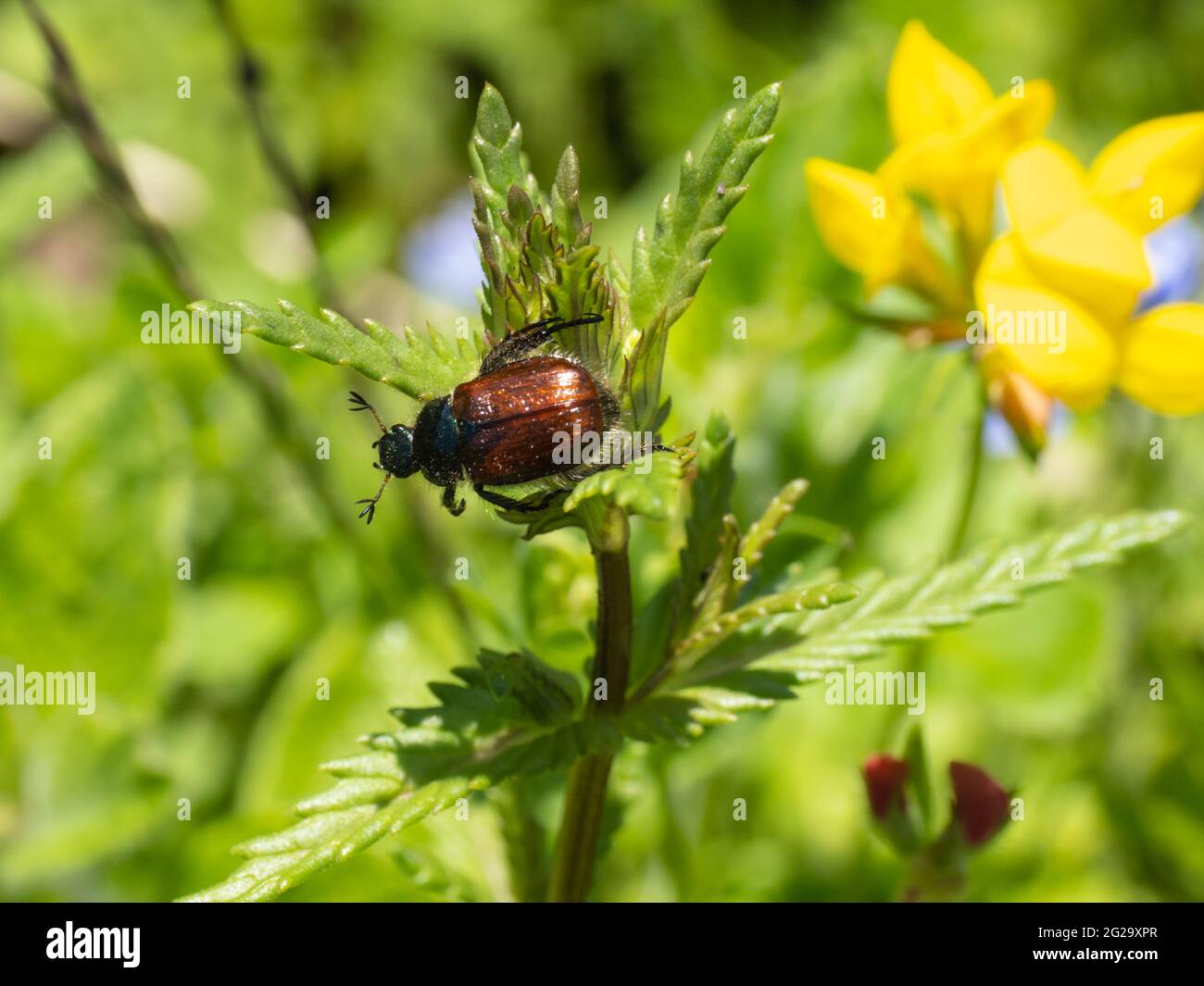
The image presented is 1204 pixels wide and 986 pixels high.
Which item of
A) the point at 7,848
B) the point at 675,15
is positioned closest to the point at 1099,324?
the point at 7,848

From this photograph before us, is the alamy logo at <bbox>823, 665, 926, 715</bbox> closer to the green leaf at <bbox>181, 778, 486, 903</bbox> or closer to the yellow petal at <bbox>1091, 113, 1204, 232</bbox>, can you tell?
the yellow petal at <bbox>1091, 113, 1204, 232</bbox>

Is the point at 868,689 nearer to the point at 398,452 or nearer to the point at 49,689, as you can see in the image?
the point at 398,452

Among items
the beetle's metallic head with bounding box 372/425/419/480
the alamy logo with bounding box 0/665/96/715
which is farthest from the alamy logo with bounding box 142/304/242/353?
the beetle's metallic head with bounding box 372/425/419/480

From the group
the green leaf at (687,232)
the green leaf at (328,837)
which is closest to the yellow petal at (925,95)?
the green leaf at (687,232)
